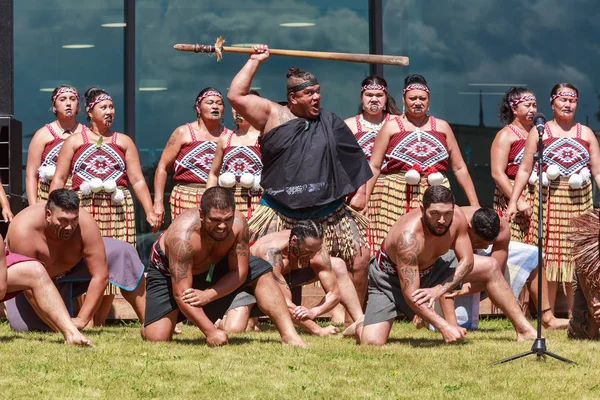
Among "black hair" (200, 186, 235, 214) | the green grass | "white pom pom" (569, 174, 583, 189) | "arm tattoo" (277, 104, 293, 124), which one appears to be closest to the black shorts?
the green grass

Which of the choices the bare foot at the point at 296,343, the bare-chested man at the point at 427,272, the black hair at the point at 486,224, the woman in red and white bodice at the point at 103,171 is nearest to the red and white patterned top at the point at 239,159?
the woman in red and white bodice at the point at 103,171

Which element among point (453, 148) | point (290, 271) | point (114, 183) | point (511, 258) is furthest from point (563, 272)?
point (114, 183)

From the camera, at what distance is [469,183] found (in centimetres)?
838

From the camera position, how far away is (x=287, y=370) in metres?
5.70

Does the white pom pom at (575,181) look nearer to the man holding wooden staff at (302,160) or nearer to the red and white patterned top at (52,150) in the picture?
the man holding wooden staff at (302,160)

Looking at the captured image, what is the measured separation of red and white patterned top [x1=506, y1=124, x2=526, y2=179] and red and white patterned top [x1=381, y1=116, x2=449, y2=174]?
22.0 inches

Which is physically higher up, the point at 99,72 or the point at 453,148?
the point at 99,72

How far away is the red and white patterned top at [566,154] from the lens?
332 inches

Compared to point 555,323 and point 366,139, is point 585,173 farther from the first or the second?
point 366,139

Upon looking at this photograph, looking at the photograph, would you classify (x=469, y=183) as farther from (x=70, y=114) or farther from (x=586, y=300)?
(x=70, y=114)

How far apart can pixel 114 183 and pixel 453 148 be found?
2.37 m

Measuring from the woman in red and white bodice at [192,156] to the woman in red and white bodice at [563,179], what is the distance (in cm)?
220

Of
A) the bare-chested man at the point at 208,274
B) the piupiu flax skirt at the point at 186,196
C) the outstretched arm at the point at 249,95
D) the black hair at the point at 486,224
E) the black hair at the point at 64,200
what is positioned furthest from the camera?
the piupiu flax skirt at the point at 186,196

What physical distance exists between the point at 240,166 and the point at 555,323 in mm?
2421
